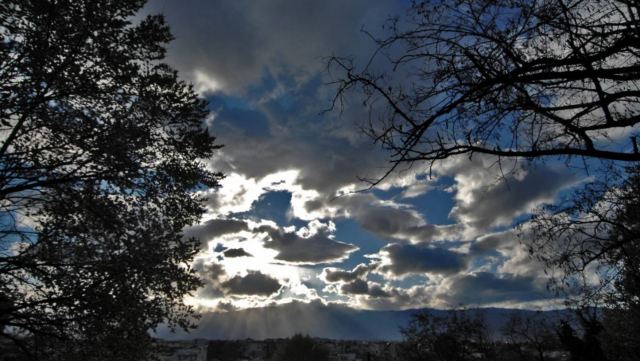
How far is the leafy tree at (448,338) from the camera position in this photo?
4428 centimetres

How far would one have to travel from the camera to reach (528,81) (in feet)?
14.3

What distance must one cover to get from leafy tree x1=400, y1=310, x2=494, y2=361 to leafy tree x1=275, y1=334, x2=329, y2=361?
Answer: 54591 mm

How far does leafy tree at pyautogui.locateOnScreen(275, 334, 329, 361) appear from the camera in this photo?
96812 mm

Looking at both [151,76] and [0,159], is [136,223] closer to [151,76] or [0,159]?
[0,159]

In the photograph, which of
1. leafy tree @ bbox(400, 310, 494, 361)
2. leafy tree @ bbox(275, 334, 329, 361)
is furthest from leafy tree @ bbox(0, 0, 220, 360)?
leafy tree @ bbox(275, 334, 329, 361)

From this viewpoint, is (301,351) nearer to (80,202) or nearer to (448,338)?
(448,338)

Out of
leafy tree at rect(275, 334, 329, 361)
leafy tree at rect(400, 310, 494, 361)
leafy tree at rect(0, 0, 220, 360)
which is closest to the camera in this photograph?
leafy tree at rect(0, 0, 220, 360)

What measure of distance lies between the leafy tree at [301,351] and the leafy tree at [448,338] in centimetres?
5459

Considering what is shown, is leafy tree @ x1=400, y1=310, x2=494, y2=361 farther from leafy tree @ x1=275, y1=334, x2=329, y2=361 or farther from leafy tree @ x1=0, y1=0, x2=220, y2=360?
leafy tree @ x1=275, y1=334, x2=329, y2=361

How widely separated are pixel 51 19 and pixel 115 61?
5.51 feet

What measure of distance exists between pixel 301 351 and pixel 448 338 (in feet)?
196

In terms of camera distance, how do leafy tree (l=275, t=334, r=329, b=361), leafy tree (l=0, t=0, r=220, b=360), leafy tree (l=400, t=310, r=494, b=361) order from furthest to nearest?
leafy tree (l=275, t=334, r=329, b=361), leafy tree (l=400, t=310, r=494, b=361), leafy tree (l=0, t=0, r=220, b=360)

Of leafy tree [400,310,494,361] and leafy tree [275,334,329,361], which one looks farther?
leafy tree [275,334,329,361]

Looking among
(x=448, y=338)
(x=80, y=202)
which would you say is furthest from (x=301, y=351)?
(x=80, y=202)
